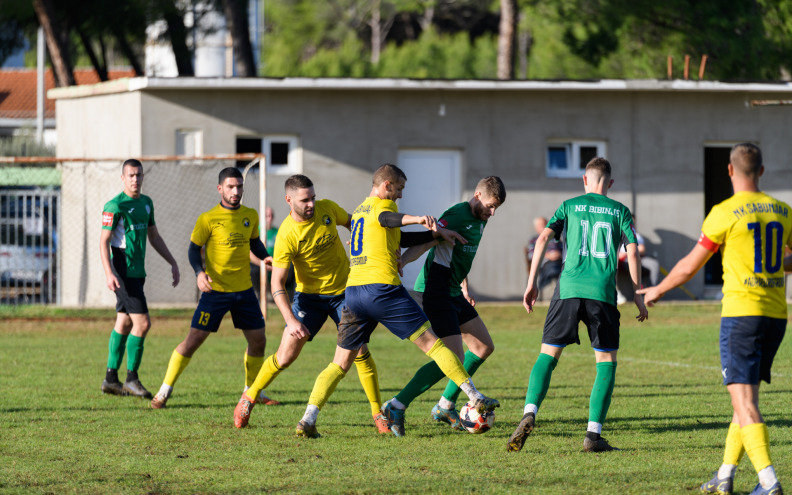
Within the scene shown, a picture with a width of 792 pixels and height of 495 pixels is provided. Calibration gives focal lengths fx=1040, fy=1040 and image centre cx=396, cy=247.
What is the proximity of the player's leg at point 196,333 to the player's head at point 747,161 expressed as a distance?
185 inches

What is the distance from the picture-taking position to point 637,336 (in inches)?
594

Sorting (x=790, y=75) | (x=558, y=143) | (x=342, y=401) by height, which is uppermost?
(x=790, y=75)

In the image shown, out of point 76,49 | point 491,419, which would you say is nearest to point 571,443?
point 491,419

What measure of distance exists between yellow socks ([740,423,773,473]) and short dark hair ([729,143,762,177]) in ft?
4.46

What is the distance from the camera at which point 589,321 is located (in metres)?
6.99

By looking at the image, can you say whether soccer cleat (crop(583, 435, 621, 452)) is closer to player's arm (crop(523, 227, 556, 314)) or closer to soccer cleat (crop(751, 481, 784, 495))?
player's arm (crop(523, 227, 556, 314))

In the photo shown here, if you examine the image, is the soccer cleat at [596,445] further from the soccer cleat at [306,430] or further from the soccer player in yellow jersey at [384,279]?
the soccer cleat at [306,430]

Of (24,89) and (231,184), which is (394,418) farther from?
(24,89)

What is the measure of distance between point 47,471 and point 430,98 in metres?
15.0

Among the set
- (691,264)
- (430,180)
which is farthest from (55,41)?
(691,264)

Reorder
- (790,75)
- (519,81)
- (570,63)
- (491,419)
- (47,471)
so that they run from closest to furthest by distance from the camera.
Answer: (47,471), (491,419), (519,81), (790,75), (570,63)

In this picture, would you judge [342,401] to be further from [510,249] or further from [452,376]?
A: [510,249]

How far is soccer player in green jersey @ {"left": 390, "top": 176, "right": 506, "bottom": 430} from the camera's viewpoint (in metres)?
7.61

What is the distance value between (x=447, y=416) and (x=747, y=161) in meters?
3.32
